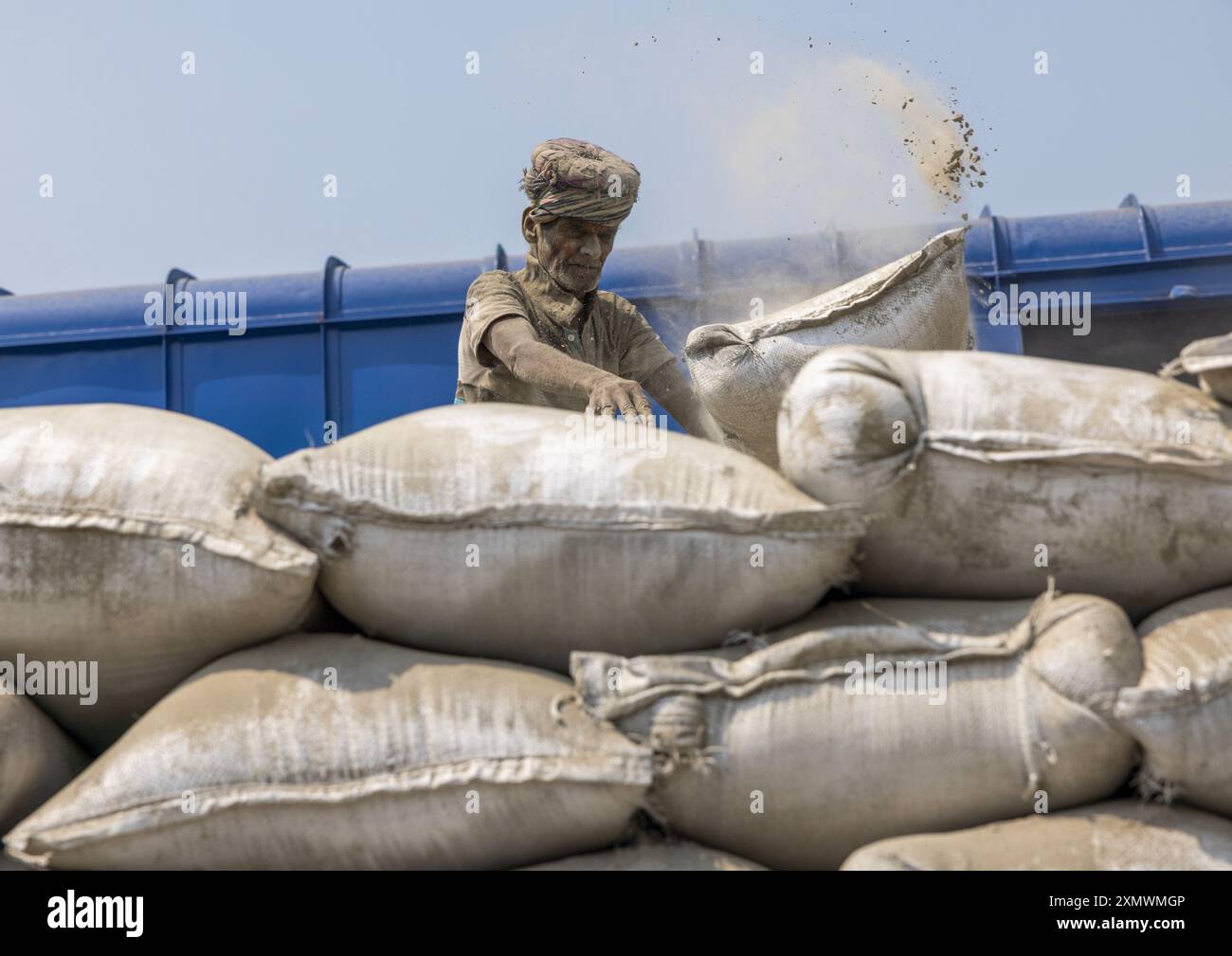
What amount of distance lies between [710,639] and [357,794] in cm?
42

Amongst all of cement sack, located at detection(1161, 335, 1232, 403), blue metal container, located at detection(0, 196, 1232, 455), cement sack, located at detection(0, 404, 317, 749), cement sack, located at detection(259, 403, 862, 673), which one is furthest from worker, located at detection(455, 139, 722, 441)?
blue metal container, located at detection(0, 196, 1232, 455)

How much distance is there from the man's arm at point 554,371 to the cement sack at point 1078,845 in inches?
33.3

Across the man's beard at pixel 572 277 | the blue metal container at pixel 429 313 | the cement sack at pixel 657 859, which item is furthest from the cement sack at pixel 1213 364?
the blue metal container at pixel 429 313

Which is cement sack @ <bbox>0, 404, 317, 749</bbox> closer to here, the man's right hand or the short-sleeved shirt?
the man's right hand

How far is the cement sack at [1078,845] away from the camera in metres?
1.28

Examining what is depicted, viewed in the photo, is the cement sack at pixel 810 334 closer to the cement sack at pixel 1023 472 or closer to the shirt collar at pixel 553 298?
the shirt collar at pixel 553 298

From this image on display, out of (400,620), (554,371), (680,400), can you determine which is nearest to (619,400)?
(554,371)

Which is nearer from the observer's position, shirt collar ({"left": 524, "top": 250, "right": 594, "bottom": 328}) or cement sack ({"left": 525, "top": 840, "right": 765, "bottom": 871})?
cement sack ({"left": 525, "top": 840, "right": 765, "bottom": 871})

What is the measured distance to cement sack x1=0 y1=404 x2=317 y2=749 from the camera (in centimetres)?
148

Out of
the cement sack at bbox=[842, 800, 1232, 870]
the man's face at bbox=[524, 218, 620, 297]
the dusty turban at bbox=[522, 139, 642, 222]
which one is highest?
the dusty turban at bbox=[522, 139, 642, 222]

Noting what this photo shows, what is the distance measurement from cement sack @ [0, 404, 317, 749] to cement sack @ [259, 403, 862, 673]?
0.06 meters

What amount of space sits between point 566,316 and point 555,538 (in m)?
1.26

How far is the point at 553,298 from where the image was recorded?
2658mm
